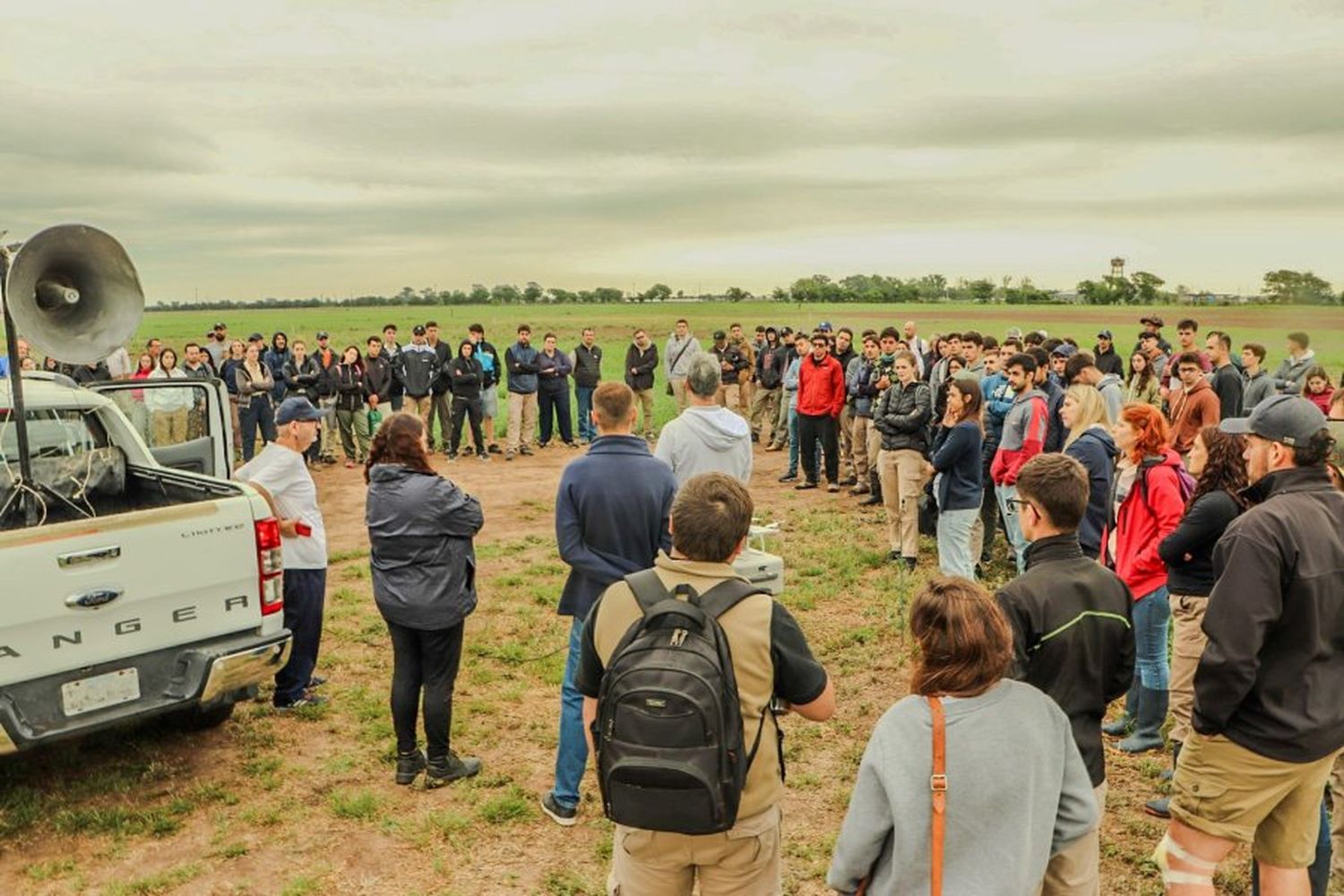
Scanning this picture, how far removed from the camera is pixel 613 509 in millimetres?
4305

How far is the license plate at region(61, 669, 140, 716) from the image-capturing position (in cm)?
454

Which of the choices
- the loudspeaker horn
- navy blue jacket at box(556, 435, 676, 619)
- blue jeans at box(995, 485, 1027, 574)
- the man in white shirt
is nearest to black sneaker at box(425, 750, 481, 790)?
the man in white shirt

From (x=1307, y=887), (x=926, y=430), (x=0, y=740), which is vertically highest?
(x=926, y=430)

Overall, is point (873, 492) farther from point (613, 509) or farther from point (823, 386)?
point (613, 509)

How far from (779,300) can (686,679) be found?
85976mm

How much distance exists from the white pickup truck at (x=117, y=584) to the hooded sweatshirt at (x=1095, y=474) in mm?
4945

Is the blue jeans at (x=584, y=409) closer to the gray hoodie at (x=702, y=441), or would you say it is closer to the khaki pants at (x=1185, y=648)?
the gray hoodie at (x=702, y=441)

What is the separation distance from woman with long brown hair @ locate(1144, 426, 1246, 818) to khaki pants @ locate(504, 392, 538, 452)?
12.0m

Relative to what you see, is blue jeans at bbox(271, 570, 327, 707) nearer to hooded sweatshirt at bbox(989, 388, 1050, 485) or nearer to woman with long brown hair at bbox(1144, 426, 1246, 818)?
woman with long brown hair at bbox(1144, 426, 1246, 818)

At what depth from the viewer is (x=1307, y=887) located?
345 cm

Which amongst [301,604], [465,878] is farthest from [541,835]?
[301,604]

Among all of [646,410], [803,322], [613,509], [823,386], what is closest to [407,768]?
[613,509]

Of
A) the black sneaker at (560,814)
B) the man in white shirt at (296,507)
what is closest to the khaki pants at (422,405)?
the man in white shirt at (296,507)

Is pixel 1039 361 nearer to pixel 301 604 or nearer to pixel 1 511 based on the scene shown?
pixel 301 604
